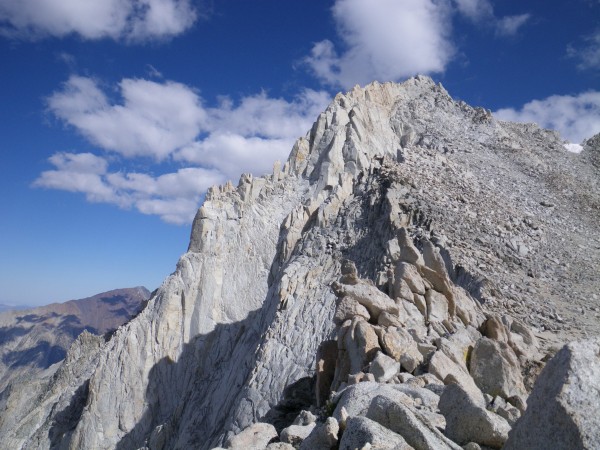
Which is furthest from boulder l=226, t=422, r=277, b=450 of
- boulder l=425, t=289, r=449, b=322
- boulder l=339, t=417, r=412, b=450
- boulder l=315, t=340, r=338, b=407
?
boulder l=425, t=289, r=449, b=322

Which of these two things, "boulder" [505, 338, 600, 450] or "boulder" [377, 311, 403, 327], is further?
"boulder" [377, 311, 403, 327]

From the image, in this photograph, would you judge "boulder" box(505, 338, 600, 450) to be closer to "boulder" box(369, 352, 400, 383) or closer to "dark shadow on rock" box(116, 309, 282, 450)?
"boulder" box(369, 352, 400, 383)

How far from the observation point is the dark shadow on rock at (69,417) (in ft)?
144

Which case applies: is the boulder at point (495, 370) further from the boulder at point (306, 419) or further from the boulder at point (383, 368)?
the boulder at point (306, 419)

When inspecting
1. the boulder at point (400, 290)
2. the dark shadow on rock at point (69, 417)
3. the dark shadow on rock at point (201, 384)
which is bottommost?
the dark shadow on rock at point (69, 417)

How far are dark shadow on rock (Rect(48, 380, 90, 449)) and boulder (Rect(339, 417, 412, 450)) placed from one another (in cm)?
4386

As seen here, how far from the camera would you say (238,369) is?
3366cm

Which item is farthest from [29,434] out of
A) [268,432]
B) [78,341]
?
[268,432]

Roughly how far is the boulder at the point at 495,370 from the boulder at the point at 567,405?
737 cm

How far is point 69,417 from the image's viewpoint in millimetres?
45000

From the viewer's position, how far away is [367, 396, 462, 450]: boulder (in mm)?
7277

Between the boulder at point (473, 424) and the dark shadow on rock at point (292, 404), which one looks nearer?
the boulder at point (473, 424)

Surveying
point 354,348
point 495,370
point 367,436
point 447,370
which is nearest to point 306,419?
point 447,370

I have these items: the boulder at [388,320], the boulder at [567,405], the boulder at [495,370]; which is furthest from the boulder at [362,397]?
the boulder at [388,320]
